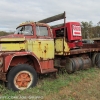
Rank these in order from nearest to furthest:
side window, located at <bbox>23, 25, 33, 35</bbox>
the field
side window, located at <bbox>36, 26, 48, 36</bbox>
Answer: the field
side window, located at <bbox>23, 25, 33, 35</bbox>
side window, located at <bbox>36, 26, 48, 36</bbox>

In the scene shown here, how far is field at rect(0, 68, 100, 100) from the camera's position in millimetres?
5227

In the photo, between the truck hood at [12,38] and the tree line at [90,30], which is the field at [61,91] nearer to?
the truck hood at [12,38]

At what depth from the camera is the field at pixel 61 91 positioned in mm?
5227

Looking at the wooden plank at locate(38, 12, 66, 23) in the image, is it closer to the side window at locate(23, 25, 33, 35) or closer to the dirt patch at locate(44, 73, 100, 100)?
the side window at locate(23, 25, 33, 35)

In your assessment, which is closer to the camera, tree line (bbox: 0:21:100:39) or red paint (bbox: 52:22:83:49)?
red paint (bbox: 52:22:83:49)

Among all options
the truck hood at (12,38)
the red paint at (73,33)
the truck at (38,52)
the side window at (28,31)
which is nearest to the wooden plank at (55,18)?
the truck at (38,52)

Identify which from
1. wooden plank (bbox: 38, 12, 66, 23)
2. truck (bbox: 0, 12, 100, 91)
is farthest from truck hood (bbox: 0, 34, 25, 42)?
wooden plank (bbox: 38, 12, 66, 23)

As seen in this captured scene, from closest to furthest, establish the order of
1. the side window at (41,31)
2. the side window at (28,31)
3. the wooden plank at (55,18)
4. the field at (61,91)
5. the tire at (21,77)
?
the field at (61,91) → the tire at (21,77) → the side window at (28,31) → the side window at (41,31) → the wooden plank at (55,18)

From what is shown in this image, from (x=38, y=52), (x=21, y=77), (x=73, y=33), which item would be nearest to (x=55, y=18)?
(x=73, y=33)

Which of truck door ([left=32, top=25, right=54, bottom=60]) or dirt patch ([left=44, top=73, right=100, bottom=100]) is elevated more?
truck door ([left=32, top=25, right=54, bottom=60])

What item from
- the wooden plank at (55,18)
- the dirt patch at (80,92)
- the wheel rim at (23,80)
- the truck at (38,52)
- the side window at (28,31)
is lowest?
the dirt patch at (80,92)

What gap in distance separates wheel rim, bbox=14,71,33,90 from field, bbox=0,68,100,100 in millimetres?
224

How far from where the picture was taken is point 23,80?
5.80 meters

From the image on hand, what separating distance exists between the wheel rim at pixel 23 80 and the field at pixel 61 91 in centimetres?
22
